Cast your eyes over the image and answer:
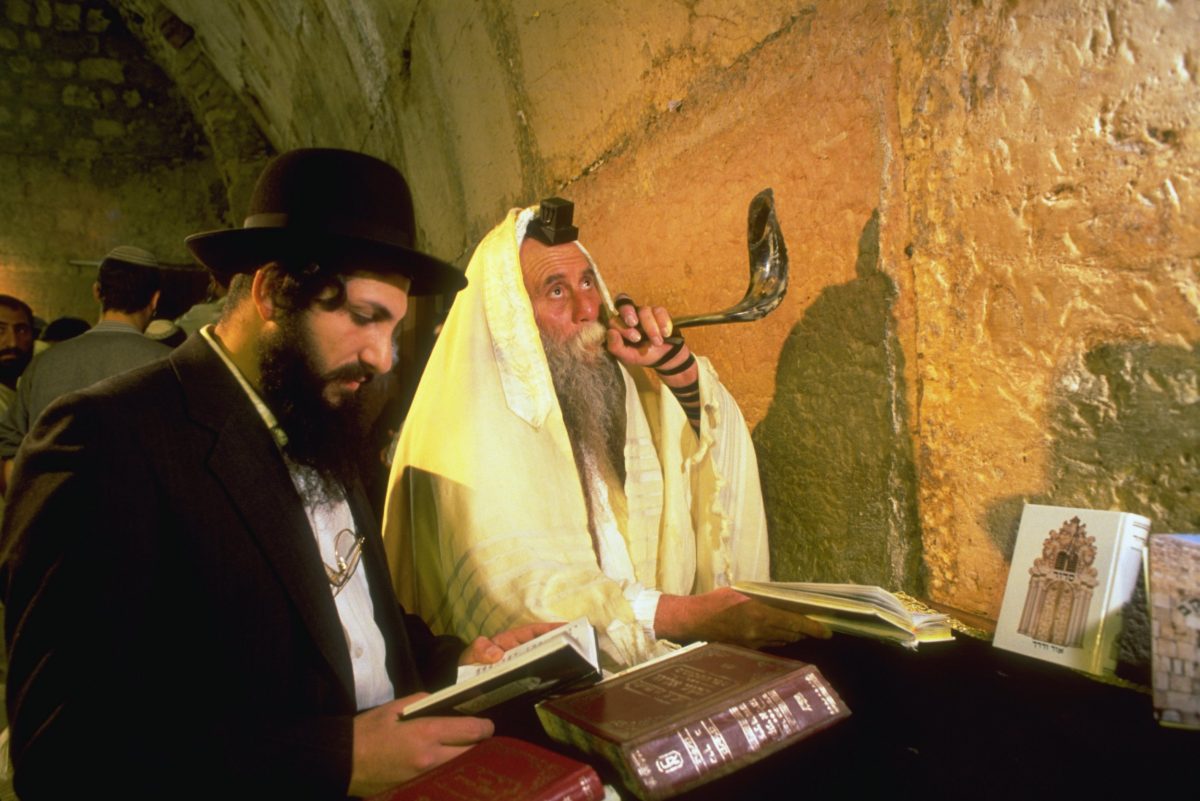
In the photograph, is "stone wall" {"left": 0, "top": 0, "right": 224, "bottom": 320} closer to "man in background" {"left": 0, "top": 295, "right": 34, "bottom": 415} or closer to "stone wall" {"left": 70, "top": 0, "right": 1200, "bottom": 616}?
"man in background" {"left": 0, "top": 295, "right": 34, "bottom": 415}

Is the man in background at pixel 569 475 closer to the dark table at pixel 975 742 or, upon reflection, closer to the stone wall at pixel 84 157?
the dark table at pixel 975 742

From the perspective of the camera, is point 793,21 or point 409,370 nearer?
point 793,21

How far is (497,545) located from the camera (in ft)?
5.71

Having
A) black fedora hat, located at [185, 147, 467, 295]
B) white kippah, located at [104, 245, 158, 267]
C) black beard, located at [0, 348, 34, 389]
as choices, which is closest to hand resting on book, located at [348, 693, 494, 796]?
black fedora hat, located at [185, 147, 467, 295]

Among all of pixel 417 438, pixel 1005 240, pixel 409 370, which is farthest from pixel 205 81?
pixel 1005 240

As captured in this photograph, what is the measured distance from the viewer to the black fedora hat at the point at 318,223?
145 centimetres

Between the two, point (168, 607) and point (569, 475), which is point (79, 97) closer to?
point (569, 475)

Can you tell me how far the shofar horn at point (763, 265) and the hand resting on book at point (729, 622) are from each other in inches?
29.9

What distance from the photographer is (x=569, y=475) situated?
191 cm

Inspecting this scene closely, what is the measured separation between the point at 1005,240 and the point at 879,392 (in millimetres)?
466

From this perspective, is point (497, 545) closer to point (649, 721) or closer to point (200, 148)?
point (649, 721)

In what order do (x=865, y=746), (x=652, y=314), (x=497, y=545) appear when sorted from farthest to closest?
(x=652, y=314) → (x=497, y=545) → (x=865, y=746)

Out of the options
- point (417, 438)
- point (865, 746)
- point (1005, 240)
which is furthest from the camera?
point (417, 438)

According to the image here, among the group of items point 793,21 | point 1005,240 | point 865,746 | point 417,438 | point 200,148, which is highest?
point 200,148
